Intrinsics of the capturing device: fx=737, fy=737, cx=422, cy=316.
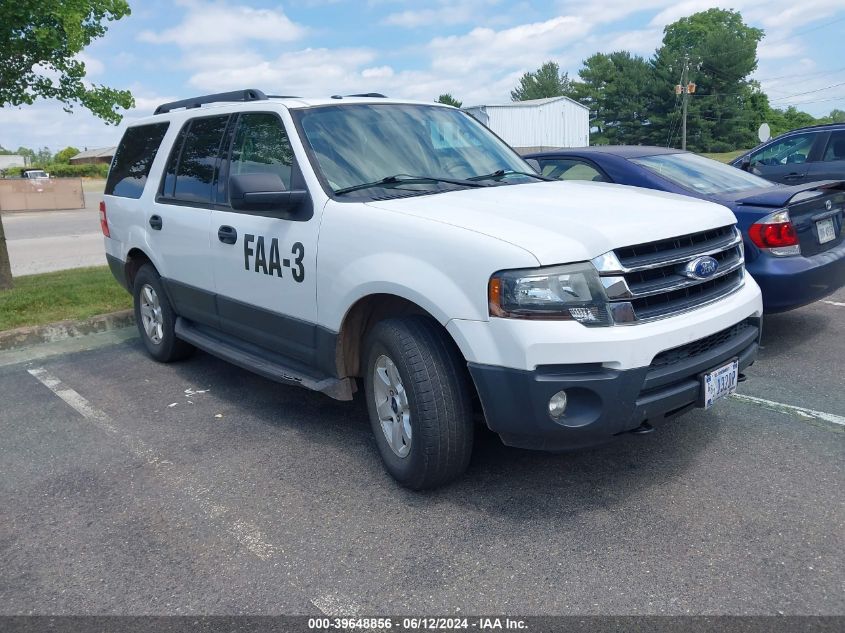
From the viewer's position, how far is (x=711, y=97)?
7106 centimetres

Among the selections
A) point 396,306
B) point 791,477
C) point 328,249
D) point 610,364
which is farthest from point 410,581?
point 791,477

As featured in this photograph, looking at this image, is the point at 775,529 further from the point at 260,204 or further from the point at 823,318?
the point at 823,318

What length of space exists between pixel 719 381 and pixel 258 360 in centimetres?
262

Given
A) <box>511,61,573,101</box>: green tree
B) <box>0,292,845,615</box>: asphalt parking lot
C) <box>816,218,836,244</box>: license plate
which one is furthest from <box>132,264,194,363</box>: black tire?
<box>511,61,573,101</box>: green tree

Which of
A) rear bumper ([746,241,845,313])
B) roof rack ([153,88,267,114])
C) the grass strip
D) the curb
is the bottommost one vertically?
the curb

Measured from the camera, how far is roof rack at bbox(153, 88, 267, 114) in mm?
4889

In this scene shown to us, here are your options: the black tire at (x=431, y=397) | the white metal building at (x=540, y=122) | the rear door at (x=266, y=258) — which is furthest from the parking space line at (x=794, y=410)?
the white metal building at (x=540, y=122)

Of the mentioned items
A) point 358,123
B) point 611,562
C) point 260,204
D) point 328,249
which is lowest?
point 611,562

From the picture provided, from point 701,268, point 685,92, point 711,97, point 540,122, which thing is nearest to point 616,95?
point 711,97

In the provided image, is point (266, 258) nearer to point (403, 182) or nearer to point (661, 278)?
point (403, 182)

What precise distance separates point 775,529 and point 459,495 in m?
1.38

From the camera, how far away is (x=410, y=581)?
287cm

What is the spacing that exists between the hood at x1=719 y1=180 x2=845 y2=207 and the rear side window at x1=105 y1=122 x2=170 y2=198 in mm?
4371

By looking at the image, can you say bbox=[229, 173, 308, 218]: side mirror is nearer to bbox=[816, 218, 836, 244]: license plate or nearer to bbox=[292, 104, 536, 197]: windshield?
bbox=[292, 104, 536, 197]: windshield
